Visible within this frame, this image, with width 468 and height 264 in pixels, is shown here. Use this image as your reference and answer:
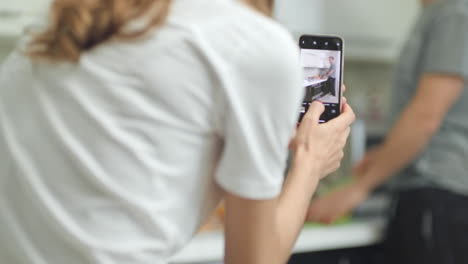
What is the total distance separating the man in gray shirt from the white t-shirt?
0.77 metres

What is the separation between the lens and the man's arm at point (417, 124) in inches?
48.8

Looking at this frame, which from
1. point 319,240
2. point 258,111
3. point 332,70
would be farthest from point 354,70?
point 258,111

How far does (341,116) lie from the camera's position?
54cm

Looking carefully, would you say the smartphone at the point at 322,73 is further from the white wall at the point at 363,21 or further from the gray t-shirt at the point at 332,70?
the white wall at the point at 363,21

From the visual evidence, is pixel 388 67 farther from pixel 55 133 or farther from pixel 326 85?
pixel 55 133

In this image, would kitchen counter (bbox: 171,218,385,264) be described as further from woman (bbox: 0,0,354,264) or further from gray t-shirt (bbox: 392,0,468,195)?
woman (bbox: 0,0,354,264)

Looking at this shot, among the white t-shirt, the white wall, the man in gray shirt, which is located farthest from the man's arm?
the white t-shirt

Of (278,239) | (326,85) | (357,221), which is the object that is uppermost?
(326,85)

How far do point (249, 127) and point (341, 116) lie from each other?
166mm

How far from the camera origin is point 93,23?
387 mm

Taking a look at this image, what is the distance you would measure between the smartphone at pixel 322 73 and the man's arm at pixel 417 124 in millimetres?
782

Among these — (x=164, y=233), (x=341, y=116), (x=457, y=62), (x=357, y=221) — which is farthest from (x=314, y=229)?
(x=164, y=233)

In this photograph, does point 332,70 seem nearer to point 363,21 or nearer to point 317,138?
point 317,138

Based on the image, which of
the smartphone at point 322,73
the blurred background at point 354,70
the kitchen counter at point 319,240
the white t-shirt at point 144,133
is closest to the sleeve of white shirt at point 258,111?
the white t-shirt at point 144,133
